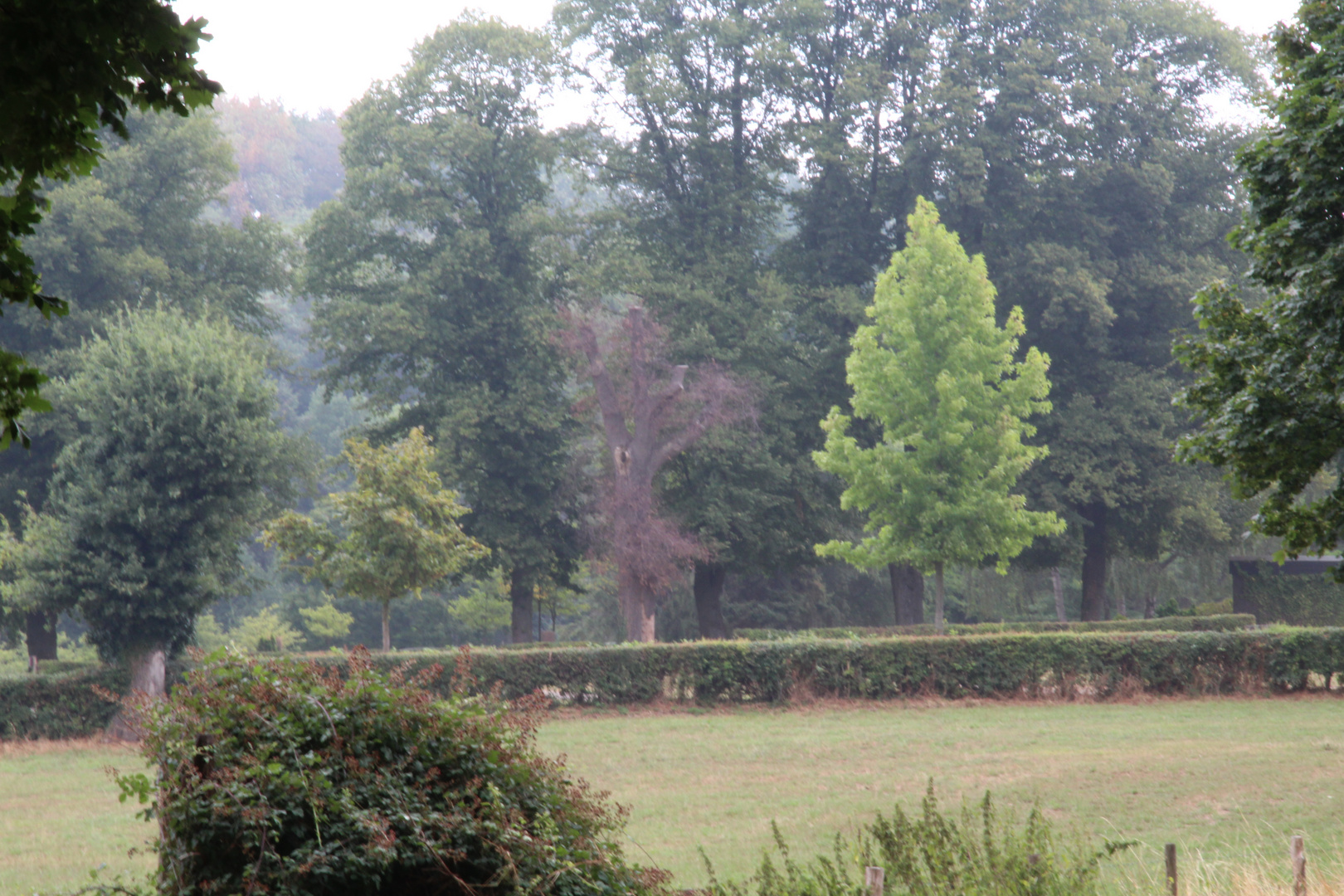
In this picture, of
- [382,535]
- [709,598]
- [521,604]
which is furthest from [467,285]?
[382,535]

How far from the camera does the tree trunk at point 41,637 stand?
28984 millimetres

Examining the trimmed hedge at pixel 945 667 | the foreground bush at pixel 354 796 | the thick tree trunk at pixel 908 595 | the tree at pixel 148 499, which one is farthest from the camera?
the thick tree trunk at pixel 908 595

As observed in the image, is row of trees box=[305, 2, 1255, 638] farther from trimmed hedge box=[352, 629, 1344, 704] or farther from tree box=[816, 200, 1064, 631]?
trimmed hedge box=[352, 629, 1344, 704]

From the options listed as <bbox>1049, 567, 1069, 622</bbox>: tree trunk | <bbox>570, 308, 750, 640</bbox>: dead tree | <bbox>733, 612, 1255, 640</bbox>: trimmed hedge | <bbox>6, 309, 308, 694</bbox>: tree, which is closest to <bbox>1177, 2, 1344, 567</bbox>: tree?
<bbox>733, 612, 1255, 640</bbox>: trimmed hedge

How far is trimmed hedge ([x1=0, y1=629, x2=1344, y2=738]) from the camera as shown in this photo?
20156 millimetres

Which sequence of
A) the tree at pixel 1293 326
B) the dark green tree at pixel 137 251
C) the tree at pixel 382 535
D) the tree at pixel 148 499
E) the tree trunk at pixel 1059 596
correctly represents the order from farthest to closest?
the tree trunk at pixel 1059 596 → the dark green tree at pixel 137 251 → the tree at pixel 382 535 → the tree at pixel 148 499 → the tree at pixel 1293 326

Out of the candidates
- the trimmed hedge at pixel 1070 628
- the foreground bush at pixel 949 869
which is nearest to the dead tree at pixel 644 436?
the trimmed hedge at pixel 1070 628

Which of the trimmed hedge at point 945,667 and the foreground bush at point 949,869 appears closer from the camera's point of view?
the foreground bush at point 949,869

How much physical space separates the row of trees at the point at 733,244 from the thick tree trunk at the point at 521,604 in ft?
0.69

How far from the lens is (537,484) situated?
33.0 meters

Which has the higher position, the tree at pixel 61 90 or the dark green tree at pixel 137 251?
the dark green tree at pixel 137 251

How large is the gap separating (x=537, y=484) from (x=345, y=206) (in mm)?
11454

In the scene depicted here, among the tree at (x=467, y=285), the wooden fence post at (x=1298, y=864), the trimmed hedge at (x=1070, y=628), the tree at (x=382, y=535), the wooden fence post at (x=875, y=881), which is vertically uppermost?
the tree at (x=467, y=285)

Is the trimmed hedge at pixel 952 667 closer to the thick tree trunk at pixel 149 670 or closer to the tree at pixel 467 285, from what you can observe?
the thick tree trunk at pixel 149 670
